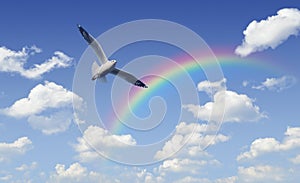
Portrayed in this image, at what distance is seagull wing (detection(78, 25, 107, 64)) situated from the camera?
82.5 metres

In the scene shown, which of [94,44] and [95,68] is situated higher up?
[94,44]

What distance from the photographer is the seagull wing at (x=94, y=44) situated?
82.5 m

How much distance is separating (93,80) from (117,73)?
651cm

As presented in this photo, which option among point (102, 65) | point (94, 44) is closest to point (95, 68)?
point (102, 65)

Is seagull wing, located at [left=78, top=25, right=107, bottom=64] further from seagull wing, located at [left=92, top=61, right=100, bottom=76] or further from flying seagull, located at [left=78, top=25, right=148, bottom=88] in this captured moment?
seagull wing, located at [left=92, top=61, right=100, bottom=76]

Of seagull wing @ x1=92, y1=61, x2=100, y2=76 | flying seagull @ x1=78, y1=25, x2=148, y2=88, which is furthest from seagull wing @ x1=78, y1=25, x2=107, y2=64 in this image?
seagull wing @ x1=92, y1=61, x2=100, y2=76

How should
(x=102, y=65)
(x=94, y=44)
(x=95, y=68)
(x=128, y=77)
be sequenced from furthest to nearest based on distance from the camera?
(x=128, y=77), (x=94, y=44), (x=95, y=68), (x=102, y=65)

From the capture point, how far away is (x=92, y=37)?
8400 cm

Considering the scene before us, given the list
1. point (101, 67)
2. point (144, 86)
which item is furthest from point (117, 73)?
point (144, 86)

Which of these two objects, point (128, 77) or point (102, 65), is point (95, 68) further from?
point (128, 77)

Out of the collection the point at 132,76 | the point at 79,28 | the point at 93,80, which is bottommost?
the point at 93,80

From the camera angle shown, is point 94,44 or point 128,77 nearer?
point 94,44

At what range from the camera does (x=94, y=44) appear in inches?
3332

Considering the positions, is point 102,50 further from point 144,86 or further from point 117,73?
point 144,86
